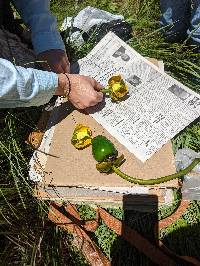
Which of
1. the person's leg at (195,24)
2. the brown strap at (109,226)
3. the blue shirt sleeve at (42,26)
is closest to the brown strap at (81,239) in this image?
the brown strap at (109,226)

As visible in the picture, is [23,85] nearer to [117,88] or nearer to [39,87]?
[39,87]

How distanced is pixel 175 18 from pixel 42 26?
712 millimetres

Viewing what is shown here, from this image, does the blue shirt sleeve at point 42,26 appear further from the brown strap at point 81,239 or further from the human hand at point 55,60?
the brown strap at point 81,239

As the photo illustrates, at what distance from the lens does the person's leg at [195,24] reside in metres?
1.87

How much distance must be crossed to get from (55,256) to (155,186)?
50 centimetres

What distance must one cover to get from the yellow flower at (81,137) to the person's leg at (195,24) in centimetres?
72

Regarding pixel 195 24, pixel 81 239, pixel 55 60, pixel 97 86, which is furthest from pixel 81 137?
pixel 195 24

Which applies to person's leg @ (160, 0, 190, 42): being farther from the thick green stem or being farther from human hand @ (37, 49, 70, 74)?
the thick green stem

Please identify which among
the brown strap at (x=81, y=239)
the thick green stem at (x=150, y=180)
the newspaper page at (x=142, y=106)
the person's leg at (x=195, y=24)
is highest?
the person's leg at (x=195, y=24)

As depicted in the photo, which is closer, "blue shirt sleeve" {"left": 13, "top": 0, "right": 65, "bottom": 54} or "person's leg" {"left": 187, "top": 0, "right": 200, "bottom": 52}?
"blue shirt sleeve" {"left": 13, "top": 0, "right": 65, "bottom": 54}

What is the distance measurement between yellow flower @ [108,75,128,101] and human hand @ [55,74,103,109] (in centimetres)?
6

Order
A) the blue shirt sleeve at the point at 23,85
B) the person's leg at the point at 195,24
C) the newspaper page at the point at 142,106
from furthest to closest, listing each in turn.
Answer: the person's leg at the point at 195,24 → the newspaper page at the point at 142,106 → the blue shirt sleeve at the point at 23,85

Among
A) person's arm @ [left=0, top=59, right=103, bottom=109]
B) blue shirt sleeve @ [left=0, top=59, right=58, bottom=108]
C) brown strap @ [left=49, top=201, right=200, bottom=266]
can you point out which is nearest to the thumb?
person's arm @ [left=0, top=59, right=103, bottom=109]

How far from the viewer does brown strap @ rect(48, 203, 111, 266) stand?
5.40 feet
